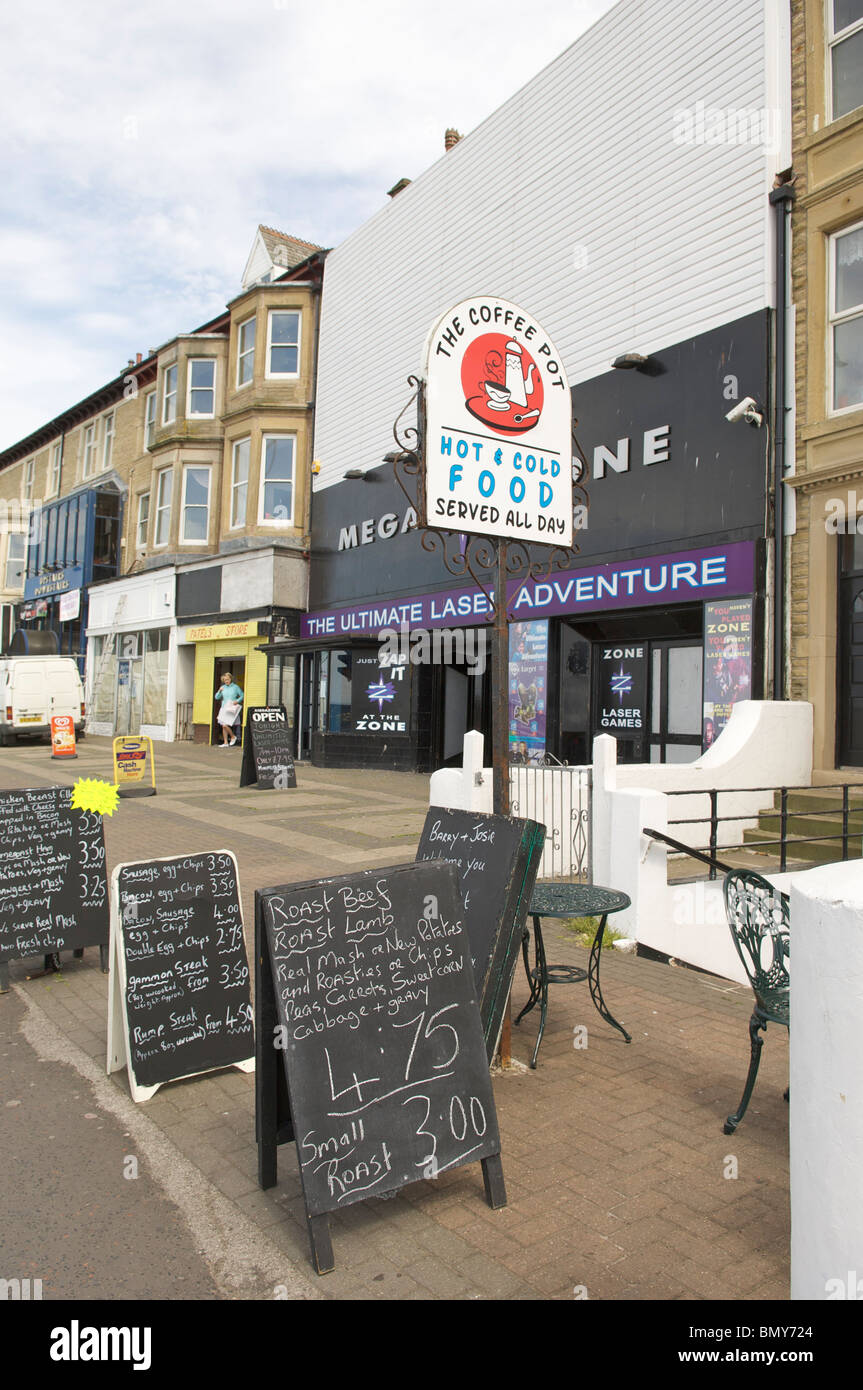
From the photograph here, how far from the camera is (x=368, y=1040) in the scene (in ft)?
10.1

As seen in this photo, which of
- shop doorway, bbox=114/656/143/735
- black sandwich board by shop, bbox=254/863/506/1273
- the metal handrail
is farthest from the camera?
shop doorway, bbox=114/656/143/735

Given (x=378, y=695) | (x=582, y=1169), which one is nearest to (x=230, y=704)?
(x=378, y=695)

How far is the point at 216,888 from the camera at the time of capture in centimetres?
443

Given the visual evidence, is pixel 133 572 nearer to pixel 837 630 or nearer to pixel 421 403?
pixel 837 630

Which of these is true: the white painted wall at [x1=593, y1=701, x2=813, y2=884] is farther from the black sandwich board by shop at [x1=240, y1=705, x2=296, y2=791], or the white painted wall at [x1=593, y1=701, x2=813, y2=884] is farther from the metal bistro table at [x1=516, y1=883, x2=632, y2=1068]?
the black sandwich board by shop at [x1=240, y1=705, x2=296, y2=791]

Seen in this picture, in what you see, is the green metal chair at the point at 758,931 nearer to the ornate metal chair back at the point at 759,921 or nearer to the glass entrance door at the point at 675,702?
the ornate metal chair back at the point at 759,921

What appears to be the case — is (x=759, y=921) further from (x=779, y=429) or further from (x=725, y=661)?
(x=779, y=429)

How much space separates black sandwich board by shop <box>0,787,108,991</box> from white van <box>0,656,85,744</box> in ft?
59.0

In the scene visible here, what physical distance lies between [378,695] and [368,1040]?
50.5 ft

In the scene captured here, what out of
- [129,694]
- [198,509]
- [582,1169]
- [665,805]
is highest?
[198,509]

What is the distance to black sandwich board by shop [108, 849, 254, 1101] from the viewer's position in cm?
413

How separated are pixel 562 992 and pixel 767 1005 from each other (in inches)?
82.5

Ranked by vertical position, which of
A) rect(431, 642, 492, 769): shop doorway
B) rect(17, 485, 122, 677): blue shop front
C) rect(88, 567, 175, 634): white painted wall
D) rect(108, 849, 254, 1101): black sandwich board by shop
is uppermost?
rect(17, 485, 122, 677): blue shop front

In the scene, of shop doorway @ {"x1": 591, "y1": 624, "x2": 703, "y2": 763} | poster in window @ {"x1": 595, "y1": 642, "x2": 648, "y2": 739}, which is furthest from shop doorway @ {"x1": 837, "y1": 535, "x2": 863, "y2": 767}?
poster in window @ {"x1": 595, "y1": 642, "x2": 648, "y2": 739}
